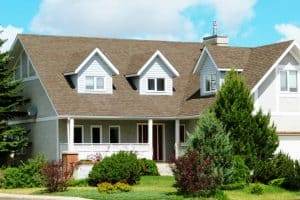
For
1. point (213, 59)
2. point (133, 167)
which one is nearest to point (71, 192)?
point (133, 167)

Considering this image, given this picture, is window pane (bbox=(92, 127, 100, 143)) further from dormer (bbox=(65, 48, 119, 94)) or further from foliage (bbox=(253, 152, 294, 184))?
foliage (bbox=(253, 152, 294, 184))

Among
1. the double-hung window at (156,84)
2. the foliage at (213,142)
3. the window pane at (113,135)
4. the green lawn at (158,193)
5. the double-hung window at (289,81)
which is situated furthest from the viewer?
the double-hung window at (156,84)

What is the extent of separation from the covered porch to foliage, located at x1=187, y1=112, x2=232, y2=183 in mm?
10379

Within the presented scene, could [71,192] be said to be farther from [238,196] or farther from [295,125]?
[295,125]

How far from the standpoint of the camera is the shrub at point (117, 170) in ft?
135

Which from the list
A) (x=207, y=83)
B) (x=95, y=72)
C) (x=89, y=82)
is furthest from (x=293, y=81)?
(x=89, y=82)

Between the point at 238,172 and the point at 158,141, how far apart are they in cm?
1520

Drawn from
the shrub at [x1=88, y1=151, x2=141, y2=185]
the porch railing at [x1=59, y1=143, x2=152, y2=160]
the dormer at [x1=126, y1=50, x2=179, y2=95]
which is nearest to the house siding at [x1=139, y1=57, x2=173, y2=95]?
the dormer at [x1=126, y1=50, x2=179, y2=95]

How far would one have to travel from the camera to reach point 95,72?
165 feet

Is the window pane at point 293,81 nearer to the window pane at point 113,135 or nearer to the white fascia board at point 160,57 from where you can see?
the white fascia board at point 160,57

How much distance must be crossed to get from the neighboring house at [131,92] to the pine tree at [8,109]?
1.31 meters

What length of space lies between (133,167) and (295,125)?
1180cm

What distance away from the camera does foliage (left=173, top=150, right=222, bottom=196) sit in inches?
1326

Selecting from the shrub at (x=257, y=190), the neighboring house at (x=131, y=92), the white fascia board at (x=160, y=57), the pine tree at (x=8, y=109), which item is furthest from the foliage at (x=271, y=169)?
the pine tree at (x=8, y=109)
